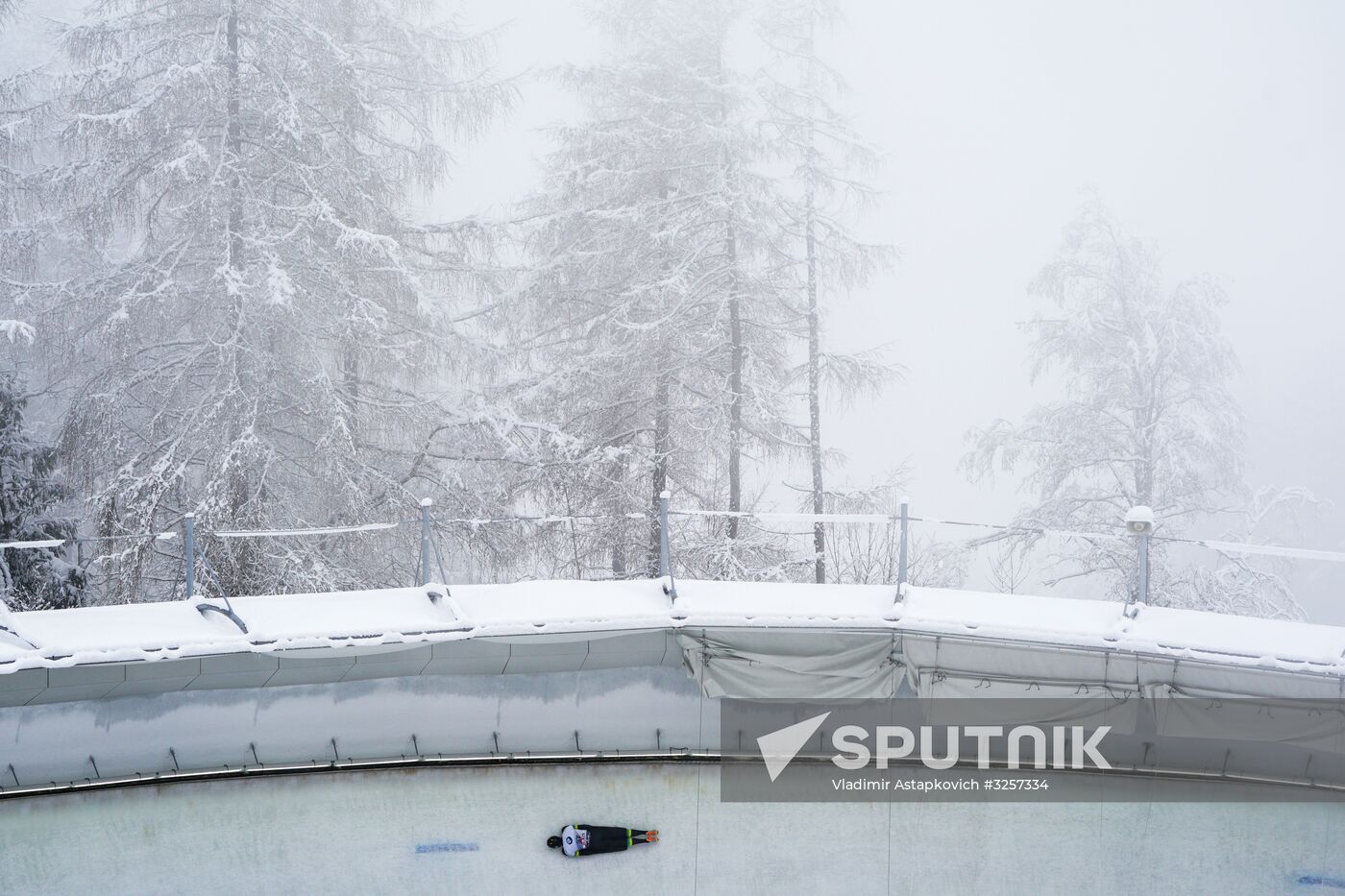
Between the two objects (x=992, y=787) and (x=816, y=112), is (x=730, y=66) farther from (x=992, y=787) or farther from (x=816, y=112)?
(x=992, y=787)

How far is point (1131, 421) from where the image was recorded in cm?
1541

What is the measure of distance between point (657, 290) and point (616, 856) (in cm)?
783

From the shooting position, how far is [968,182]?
55531 mm

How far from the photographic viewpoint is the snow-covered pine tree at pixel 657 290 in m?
13.0

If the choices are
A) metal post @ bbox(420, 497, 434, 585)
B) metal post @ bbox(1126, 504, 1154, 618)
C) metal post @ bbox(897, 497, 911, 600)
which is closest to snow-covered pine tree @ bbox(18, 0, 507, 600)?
metal post @ bbox(420, 497, 434, 585)

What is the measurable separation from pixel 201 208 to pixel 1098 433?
13144 millimetres

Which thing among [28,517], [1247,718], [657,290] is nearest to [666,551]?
[1247,718]

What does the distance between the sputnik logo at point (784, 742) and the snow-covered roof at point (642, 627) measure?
0.80m

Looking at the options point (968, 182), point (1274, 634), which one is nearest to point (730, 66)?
point (1274, 634)

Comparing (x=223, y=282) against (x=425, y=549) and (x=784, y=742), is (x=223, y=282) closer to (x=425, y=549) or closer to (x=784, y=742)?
(x=425, y=549)

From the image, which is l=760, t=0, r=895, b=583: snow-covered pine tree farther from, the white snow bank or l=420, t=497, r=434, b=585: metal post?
l=420, t=497, r=434, b=585: metal post

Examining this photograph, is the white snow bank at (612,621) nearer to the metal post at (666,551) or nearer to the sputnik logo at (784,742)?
the metal post at (666,551)

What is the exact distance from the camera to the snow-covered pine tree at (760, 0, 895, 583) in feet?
44.3

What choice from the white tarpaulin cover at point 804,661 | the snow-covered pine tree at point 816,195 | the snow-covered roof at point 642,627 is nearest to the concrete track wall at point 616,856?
the white tarpaulin cover at point 804,661
